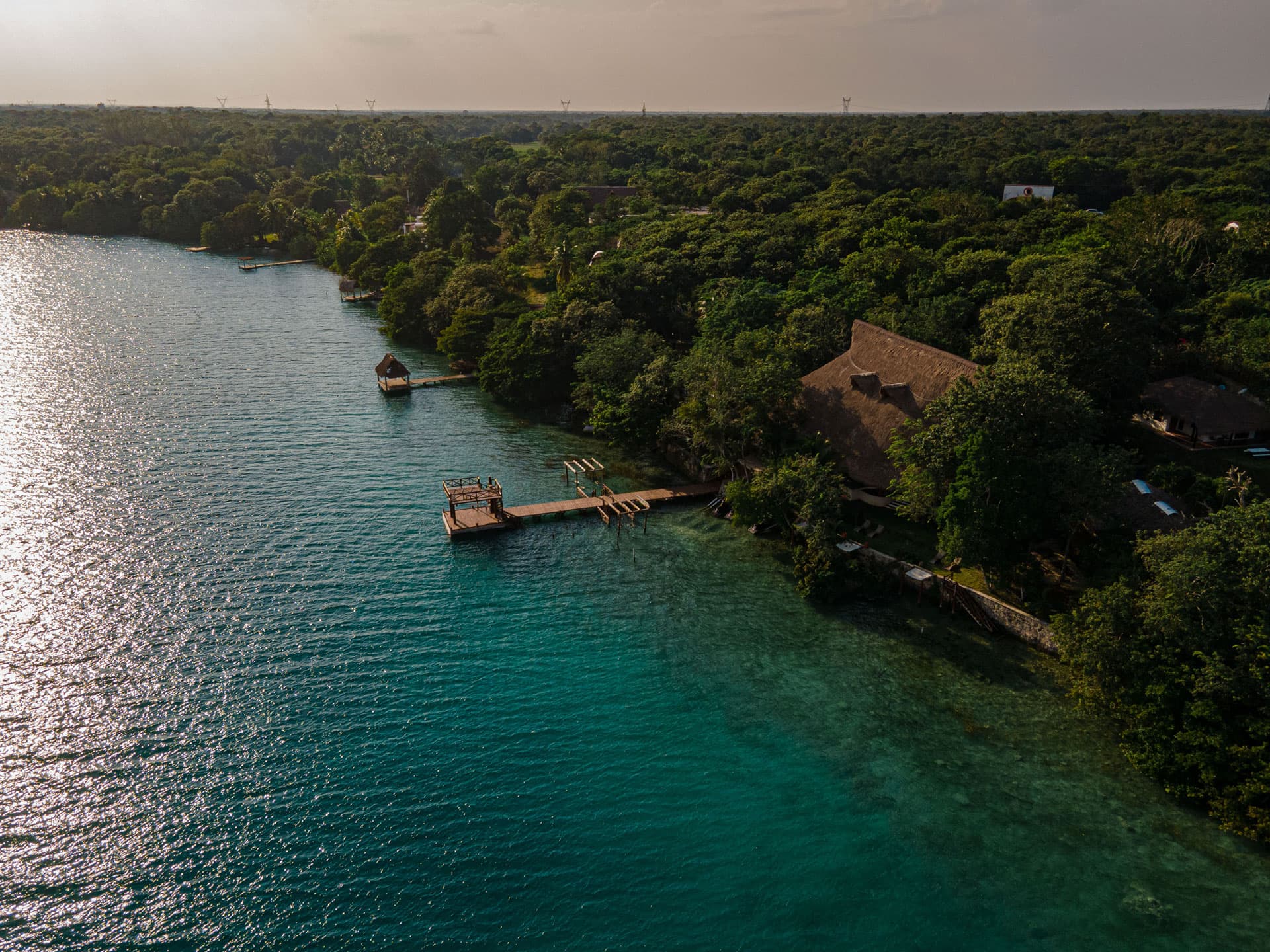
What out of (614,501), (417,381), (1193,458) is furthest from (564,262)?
(1193,458)

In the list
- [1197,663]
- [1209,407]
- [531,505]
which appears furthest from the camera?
[531,505]

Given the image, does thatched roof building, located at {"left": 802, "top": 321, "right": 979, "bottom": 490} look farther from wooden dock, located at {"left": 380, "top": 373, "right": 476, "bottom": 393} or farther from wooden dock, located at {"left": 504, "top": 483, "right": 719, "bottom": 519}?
wooden dock, located at {"left": 380, "top": 373, "right": 476, "bottom": 393}

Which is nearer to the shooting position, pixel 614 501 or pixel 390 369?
pixel 614 501

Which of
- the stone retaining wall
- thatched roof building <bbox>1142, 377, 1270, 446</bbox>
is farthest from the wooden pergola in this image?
thatched roof building <bbox>1142, 377, 1270, 446</bbox>

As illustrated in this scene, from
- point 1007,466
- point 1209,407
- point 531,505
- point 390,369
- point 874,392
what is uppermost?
point 874,392

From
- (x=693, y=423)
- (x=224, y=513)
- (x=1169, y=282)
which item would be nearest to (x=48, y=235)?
(x=224, y=513)

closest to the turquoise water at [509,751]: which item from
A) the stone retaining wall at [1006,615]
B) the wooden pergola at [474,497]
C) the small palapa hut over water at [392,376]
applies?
the stone retaining wall at [1006,615]

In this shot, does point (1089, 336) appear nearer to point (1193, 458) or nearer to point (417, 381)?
point (1193, 458)
